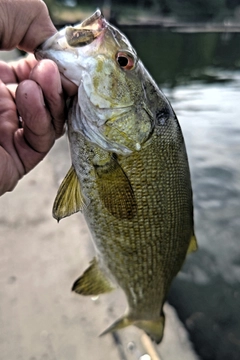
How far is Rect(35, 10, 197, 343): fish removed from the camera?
1.46 m

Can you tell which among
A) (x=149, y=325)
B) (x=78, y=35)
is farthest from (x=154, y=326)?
(x=78, y=35)

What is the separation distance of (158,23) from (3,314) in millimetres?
35444

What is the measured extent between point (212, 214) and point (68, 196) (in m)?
4.24

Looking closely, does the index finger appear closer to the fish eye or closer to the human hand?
the human hand

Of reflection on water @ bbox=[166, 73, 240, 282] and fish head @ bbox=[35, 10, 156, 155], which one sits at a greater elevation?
fish head @ bbox=[35, 10, 156, 155]

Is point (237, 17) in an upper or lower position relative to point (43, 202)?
lower

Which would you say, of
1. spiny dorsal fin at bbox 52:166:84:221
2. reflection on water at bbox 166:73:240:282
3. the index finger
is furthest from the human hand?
reflection on water at bbox 166:73:240:282

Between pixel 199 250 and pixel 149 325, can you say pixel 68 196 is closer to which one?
pixel 149 325

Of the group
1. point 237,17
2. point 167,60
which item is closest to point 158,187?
point 167,60

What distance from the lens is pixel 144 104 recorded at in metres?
1.61

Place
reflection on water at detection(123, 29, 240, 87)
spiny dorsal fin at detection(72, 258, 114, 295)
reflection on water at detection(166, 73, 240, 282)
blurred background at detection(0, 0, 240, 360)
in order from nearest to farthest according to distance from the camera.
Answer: spiny dorsal fin at detection(72, 258, 114, 295) → blurred background at detection(0, 0, 240, 360) → reflection on water at detection(166, 73, 240, 282) → reflection on water at detection(123, 29, 240, 87)

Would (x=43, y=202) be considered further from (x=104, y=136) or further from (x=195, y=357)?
(x=104, y=136)

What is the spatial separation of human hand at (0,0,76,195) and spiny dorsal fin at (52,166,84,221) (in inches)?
9.9

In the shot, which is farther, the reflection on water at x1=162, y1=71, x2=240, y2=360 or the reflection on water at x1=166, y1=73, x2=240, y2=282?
the reflection on water at x1=166, y1=73, x2=240, y2=282
